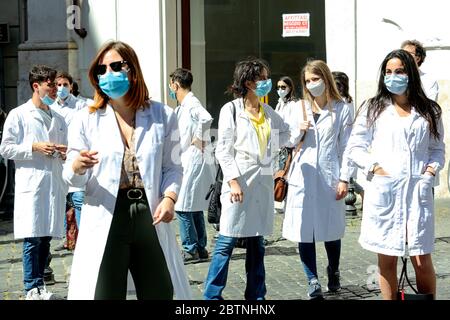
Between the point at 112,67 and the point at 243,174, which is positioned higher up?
the point at 112,67

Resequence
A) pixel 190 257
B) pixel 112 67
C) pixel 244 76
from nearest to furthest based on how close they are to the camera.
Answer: pixel 112 67 → pixel 244 76 → pixel 190 257

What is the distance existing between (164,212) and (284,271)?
4280 mm

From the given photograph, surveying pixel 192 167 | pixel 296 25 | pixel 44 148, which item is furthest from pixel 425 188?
pixel 296 25

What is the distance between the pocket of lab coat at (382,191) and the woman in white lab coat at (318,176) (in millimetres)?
1376

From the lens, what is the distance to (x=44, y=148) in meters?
8.86

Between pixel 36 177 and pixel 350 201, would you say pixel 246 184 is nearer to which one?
pixel 36 177

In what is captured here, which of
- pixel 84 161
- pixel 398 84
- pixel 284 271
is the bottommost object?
pixel 284 271

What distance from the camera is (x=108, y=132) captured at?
595 centimetres

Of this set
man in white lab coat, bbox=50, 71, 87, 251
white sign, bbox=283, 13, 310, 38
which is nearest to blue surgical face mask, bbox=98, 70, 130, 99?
man in white lab coat, bbox=50, 71, 87, 251

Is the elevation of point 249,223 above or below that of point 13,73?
below

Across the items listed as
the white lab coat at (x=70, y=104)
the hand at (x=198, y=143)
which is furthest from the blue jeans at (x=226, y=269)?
the white lab coat at (x=70, y=104)

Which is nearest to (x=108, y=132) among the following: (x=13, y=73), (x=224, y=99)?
(x=224, y=99)

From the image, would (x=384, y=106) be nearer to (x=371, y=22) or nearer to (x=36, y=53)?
(x=371, y=22)
